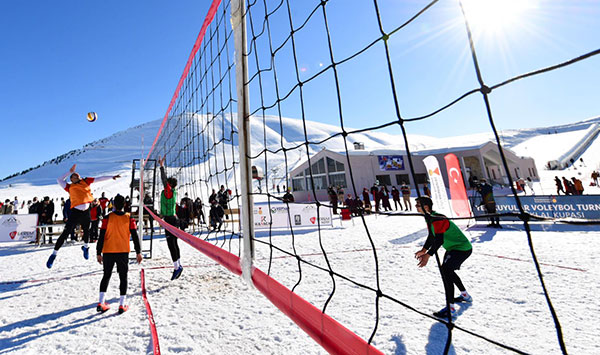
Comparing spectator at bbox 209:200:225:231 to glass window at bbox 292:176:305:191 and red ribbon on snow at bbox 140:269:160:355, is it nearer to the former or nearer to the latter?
red ribbon on snow at bbox 140:269:160:355

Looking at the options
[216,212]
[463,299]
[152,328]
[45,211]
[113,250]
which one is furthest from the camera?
[45,211]

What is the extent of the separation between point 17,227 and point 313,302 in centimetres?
1039

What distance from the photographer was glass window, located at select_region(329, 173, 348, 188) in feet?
64.8

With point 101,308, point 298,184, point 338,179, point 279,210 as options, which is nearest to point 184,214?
point 279,210

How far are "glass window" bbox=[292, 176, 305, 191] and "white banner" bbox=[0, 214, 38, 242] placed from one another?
646 inches

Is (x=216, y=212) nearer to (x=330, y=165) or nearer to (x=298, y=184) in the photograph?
(x=330, y=165)

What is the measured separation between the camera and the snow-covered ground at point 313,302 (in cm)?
225

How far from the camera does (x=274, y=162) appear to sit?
48.0 metres

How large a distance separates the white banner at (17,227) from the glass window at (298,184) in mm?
16420

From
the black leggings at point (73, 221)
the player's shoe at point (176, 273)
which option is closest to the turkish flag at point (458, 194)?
the player's shoe at point (176, 273)

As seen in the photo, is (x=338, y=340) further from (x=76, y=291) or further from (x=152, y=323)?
(x=76, y=291)

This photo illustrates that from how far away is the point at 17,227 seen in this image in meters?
8.35

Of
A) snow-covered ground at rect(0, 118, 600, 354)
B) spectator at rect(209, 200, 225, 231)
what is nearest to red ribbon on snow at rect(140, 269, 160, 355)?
snow-covered ground at rect(0, 118, 600, 354)

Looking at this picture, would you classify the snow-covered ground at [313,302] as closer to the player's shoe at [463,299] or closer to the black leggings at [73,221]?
the player's shoe at [463,299]
